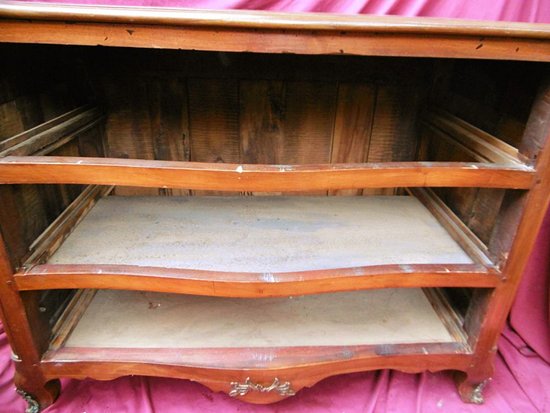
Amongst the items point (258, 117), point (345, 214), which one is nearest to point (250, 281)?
point (345, 214)

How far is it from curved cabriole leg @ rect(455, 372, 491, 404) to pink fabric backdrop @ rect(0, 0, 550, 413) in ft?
0.07

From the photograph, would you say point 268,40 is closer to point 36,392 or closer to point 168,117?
point 168,117

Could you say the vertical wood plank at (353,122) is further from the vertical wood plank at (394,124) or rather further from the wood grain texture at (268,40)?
the wood grain texture at (268,40)

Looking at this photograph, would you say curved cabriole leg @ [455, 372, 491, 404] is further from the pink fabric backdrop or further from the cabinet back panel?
the cabinet back panel

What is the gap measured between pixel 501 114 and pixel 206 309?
898 millimetres

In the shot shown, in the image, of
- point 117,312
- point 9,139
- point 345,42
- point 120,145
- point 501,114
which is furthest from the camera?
point 120,145

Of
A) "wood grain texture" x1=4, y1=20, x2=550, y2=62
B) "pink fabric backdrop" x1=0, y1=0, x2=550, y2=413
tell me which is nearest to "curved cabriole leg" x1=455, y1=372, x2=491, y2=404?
"pink fabric backdrop" x1=0, y1=0, x2=550, y2=413

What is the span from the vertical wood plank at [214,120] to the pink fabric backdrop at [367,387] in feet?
0.69

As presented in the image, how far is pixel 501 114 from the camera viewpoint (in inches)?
34.3

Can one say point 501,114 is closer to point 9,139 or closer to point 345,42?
point 345,42

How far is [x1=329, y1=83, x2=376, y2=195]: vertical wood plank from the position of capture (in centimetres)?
107

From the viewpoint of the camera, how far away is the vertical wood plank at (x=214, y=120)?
105cm

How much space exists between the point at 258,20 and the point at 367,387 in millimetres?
960

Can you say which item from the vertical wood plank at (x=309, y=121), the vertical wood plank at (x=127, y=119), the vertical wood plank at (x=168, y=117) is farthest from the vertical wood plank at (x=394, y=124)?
the vertical wood plank at (x=127, y=119)
